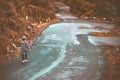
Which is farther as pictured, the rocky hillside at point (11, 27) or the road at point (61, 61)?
the rocky hillside at point (11, 27)

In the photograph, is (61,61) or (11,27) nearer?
(61,61)

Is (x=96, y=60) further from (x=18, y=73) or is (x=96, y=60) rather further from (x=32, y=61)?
(x=18, y=73)

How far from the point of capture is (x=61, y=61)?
23672mm

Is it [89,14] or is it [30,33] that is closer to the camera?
[30,33]

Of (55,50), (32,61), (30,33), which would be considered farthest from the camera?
(30,33)

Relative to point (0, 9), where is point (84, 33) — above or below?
below

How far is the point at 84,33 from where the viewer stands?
40250 millimetres

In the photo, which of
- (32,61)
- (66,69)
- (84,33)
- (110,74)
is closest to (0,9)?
(32,61)

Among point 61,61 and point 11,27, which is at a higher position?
point 11,27

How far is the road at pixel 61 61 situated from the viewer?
1923 cm

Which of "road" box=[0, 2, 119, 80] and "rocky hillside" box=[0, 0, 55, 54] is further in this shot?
"rocky hillside" box=[0, 0, 55, 54]

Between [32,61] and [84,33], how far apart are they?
1778 centimetres

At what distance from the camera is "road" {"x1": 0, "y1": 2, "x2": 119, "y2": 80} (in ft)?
63.1

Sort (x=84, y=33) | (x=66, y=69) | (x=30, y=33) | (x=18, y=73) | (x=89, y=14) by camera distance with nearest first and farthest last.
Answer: (x=18, y=73) → (x=66, y=69) → (x=30, y=33) → (x=84, y=33) → (x=89, y=14)
